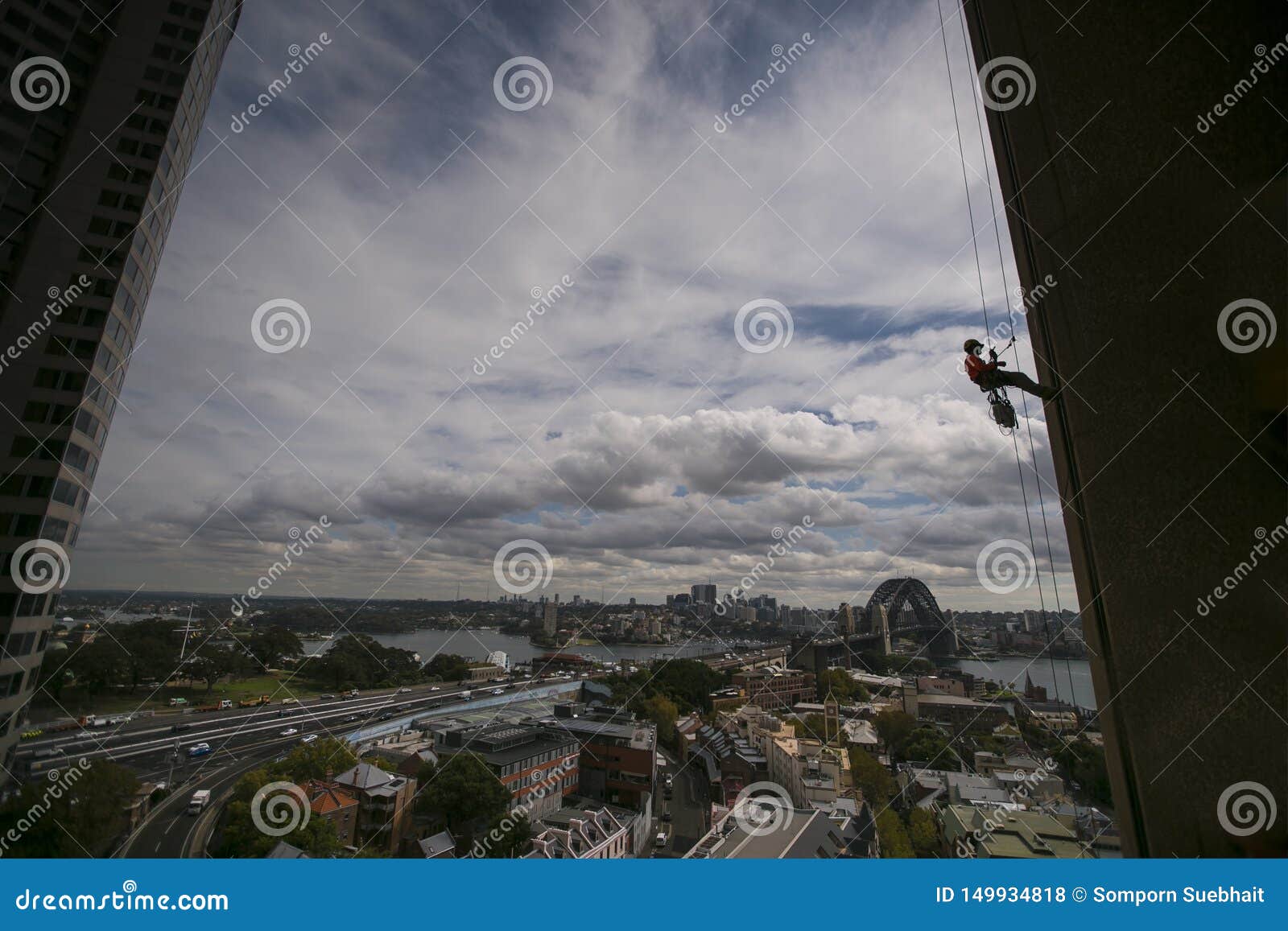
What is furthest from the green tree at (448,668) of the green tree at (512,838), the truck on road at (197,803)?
the green tree at (512,838)

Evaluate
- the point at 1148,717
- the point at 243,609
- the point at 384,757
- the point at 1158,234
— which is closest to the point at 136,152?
the point at 243,609

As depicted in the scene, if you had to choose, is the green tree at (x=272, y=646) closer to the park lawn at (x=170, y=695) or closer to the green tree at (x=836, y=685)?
the park lawn at (x=170, y=695)

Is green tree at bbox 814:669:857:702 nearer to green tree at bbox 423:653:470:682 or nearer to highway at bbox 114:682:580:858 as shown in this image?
highway at bbox 114:682:580:858

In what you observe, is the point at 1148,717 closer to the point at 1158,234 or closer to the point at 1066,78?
the point at 1158,234

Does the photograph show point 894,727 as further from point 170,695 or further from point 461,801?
point 170,695

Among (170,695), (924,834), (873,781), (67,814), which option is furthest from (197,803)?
(873,781)

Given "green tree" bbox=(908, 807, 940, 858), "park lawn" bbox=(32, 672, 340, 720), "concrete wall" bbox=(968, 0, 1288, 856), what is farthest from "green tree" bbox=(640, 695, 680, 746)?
"concrete wall" bbox=(968, 0, 1288, 856)
